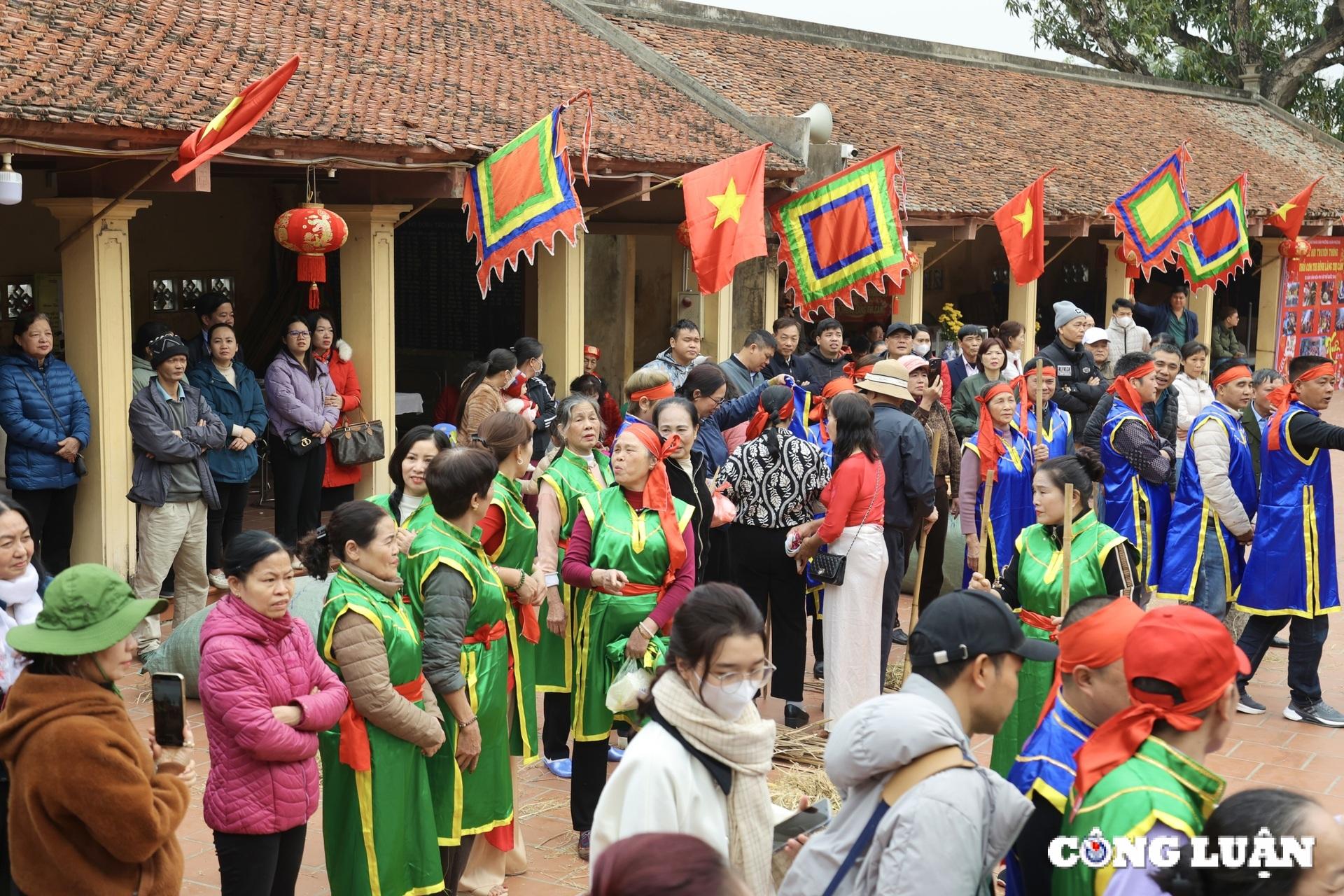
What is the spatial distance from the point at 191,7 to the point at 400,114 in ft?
7.15

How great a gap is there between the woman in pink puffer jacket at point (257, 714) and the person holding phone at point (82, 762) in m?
0.31

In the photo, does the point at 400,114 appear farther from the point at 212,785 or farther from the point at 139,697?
the point at 212,785

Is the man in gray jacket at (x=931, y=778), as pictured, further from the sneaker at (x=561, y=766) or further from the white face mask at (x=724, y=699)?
the sneaker at (x=561, y=766)

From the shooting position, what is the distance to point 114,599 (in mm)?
3594

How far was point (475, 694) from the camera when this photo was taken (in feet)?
15.9

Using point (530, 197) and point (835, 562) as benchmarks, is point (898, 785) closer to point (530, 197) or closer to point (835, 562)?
point (835, 562)

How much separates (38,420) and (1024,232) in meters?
7.84

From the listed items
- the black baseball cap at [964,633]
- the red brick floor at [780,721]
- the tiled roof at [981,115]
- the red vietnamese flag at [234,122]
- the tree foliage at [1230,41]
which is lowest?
the red brick floor at [780,721]

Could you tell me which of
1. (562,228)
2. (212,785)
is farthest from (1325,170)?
(212,785)

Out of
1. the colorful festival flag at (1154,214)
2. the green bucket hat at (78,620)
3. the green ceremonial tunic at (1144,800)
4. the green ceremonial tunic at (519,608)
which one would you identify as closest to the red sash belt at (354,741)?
the green bucket hat at (78,620)

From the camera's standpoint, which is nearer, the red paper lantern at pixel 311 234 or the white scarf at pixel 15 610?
the white scarf at pixel 15 610

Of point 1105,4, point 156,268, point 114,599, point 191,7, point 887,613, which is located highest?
point 1105,4

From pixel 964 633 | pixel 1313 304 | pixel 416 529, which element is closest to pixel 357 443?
pixel 416 529

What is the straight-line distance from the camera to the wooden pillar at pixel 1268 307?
902 inches
